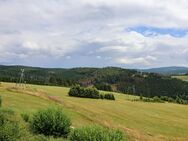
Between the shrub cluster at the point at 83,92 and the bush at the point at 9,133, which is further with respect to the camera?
the shrub cluster at the point at 83,92

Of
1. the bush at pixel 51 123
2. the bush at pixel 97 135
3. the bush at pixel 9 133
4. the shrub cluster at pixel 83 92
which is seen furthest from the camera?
the shrub cluster at pixel 83 92

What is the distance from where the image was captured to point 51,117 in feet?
97.8

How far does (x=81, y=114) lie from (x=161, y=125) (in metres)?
24.5

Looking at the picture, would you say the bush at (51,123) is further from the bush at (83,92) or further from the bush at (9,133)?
the bush at (83,92)

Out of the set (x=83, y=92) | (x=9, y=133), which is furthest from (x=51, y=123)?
(x=83, y=92)

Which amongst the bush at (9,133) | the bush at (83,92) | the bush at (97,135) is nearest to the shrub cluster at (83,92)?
the bush at (83,92)

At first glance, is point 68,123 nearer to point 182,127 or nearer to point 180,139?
point 180,139

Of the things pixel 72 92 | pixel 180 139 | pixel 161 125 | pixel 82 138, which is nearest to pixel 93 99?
pixel 72 92

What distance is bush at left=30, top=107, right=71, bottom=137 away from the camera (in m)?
29.8

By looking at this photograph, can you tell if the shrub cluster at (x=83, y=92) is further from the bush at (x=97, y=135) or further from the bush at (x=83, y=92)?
the bush at (x=97, y=135)

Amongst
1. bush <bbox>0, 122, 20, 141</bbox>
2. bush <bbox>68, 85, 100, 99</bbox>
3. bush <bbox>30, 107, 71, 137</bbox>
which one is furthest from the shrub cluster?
bush <bbox>0, 122, 20, 141</bbox>

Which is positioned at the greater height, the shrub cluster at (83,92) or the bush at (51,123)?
the bush at (51,123)

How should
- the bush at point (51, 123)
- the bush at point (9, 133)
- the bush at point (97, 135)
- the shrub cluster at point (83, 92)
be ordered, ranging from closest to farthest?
the bush at point (97, 135) < the bush at point (9, 133) < the bush at point (51, 123) < the shrub cluster at point (83, 92)

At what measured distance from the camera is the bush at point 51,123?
97.9 feet
